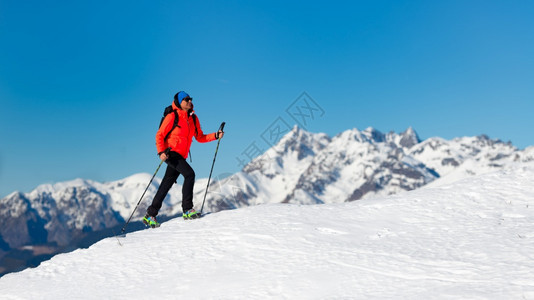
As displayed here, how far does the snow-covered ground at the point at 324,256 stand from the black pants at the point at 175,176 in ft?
2.76

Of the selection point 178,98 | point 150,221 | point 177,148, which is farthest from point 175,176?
point 178,98

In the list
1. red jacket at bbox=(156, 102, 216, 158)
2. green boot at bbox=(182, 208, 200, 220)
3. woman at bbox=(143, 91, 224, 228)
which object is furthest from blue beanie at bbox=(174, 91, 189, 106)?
green boot at bbox=(182, 208, 200, 220)

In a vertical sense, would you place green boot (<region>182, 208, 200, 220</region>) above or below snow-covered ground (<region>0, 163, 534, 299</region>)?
above

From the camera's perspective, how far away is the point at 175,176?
11.4m

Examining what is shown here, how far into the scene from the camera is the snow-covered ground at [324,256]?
234 inches

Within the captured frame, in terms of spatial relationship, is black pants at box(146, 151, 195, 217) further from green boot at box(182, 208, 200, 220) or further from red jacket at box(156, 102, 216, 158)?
red jacket at box(156, 102, 216, 158)

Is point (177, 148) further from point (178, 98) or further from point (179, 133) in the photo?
point (178, 98)

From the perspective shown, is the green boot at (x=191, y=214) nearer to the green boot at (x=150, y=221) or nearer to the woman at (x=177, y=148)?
the woman at (x=177, y=148)

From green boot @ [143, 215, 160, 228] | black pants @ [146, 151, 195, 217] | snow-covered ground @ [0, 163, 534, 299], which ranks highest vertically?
black pants @ [146, 151, 195, 217]

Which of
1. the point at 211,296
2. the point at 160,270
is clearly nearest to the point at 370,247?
the point at 211,296

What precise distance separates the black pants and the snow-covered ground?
2.76 feet

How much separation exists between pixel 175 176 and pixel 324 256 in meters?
5.46

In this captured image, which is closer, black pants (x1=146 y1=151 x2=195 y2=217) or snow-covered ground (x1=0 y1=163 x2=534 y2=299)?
snow-covered ground (x1=0 y1=163 x2=534 y2=299)

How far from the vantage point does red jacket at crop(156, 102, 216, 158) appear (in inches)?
421
